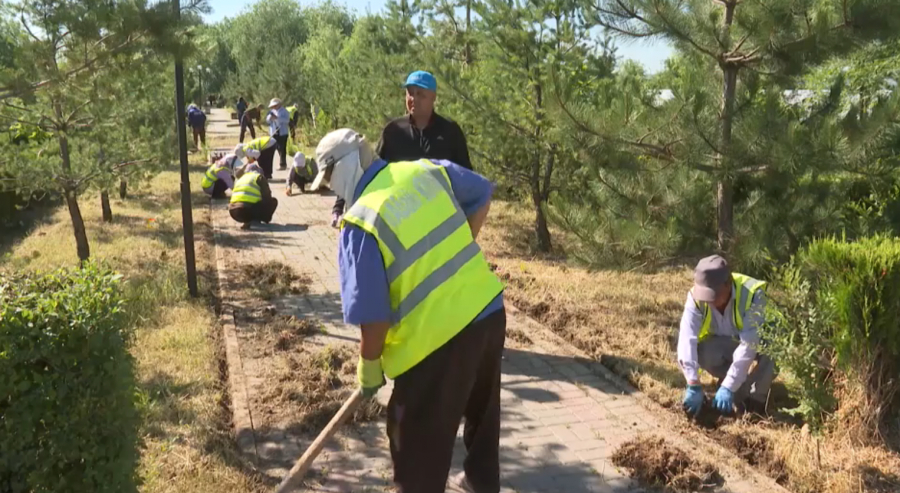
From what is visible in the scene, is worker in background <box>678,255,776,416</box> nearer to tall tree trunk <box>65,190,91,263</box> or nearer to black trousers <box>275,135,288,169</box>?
tall tree trunk <box>65,190,91,263</box>

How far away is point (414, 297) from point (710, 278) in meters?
2.18

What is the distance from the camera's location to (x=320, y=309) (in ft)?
21.1

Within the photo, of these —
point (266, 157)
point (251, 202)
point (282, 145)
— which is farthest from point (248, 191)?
point (282, 145)

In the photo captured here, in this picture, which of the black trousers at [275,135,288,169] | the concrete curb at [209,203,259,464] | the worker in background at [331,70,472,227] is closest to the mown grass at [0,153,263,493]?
the concrete curb at [209,203,259,464]

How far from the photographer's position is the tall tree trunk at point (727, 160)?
16.6 ft

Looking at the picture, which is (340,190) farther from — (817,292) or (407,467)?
(817,292)

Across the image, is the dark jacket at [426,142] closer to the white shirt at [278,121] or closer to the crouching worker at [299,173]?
the crouching worker at [299,173]

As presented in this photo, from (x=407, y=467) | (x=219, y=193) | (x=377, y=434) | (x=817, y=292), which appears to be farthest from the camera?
(x=219, y=193)

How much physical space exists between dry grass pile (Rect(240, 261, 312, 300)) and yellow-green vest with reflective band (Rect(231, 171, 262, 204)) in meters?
2.22

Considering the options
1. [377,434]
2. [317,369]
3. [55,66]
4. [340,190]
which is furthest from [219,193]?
[340,190]

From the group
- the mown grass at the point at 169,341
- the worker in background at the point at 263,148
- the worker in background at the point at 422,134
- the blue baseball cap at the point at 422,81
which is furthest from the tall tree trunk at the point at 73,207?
the blue baseball cap at the point at 422,81

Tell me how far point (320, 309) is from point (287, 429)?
2.38 m

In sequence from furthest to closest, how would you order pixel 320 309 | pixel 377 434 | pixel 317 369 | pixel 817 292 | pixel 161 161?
pixel 161 161, pixel 320 309, pixel 317 369, pixel 377 434, pixel 817 292

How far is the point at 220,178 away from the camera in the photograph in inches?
499
